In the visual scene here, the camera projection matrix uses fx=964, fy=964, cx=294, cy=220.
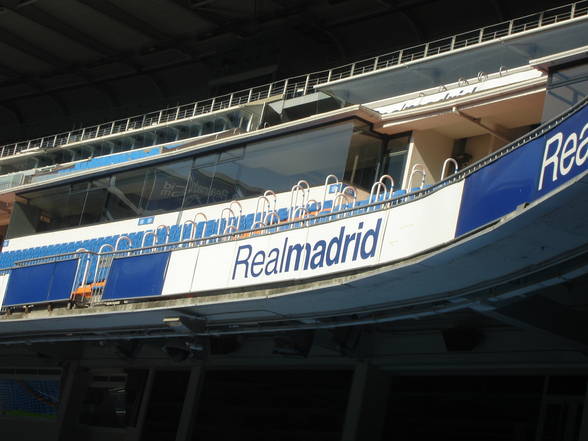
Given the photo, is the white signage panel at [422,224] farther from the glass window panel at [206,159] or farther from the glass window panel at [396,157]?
the glass window panel at [206,159]

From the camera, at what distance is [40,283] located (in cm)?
1903

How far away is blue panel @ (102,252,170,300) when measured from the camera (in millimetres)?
16359

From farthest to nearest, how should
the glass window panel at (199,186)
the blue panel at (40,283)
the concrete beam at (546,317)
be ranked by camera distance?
the glass window panel at (199,186) → the blue panel at (40,283) → the concrete beam at (546,317)

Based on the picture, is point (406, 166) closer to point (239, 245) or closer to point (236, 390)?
point (239, 245)

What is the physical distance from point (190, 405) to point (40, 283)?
4.01 metres

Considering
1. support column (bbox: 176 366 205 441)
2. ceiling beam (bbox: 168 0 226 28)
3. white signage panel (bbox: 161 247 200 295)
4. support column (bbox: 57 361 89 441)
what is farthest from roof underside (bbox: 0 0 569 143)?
white signage panel (bbox: 161 247 200 295)

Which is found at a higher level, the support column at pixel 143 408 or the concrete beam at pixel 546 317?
the concrete beam at pixel 546 317

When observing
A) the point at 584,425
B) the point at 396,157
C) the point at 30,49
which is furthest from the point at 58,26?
the point at 584,425

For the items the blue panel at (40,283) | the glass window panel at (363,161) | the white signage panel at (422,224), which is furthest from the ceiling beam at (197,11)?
the white signage panel at (422,224)

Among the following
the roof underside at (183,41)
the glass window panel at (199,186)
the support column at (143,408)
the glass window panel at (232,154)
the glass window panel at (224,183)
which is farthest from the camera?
the roof underside at (183,41)

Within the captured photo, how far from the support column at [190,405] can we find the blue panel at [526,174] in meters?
10.5

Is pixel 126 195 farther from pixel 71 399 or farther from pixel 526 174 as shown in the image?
pixel 526 174

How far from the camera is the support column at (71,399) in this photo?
23391mm

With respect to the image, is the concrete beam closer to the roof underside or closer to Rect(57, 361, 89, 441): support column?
Rect(57, 361, 89, 441): support column
